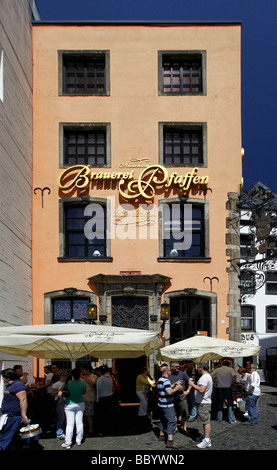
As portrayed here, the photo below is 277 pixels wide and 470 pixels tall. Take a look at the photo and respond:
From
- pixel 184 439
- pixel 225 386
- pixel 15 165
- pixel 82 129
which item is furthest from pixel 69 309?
pixel 184 439

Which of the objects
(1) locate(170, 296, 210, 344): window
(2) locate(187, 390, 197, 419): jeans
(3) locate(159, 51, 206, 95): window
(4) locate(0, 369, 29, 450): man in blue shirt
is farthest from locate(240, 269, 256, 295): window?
(4) locate(0, 369, 29, 450): man in blue shirt

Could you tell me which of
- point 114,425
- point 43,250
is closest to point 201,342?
point 114,425

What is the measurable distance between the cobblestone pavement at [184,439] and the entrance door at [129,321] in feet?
17.6

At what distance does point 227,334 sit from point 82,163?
27.2 feet

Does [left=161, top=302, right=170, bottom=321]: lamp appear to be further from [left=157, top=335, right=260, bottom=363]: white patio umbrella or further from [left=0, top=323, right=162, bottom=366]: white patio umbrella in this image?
[left=0, top=323, right=162, bottom=366]: white patio umbrella

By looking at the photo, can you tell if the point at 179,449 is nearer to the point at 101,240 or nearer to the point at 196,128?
the point at 101,240

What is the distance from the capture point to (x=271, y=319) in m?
43.9

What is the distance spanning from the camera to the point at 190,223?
2162 centimetres

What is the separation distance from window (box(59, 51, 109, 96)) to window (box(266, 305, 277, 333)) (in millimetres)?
26804

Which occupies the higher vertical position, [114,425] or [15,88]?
[15,88]

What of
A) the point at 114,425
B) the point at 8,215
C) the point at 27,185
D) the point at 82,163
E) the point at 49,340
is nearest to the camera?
the point at 49,340

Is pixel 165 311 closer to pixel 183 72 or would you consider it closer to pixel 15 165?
pixel 15 165

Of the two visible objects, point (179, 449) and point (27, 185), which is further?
point (27, 185)

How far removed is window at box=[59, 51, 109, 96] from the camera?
22.2m
